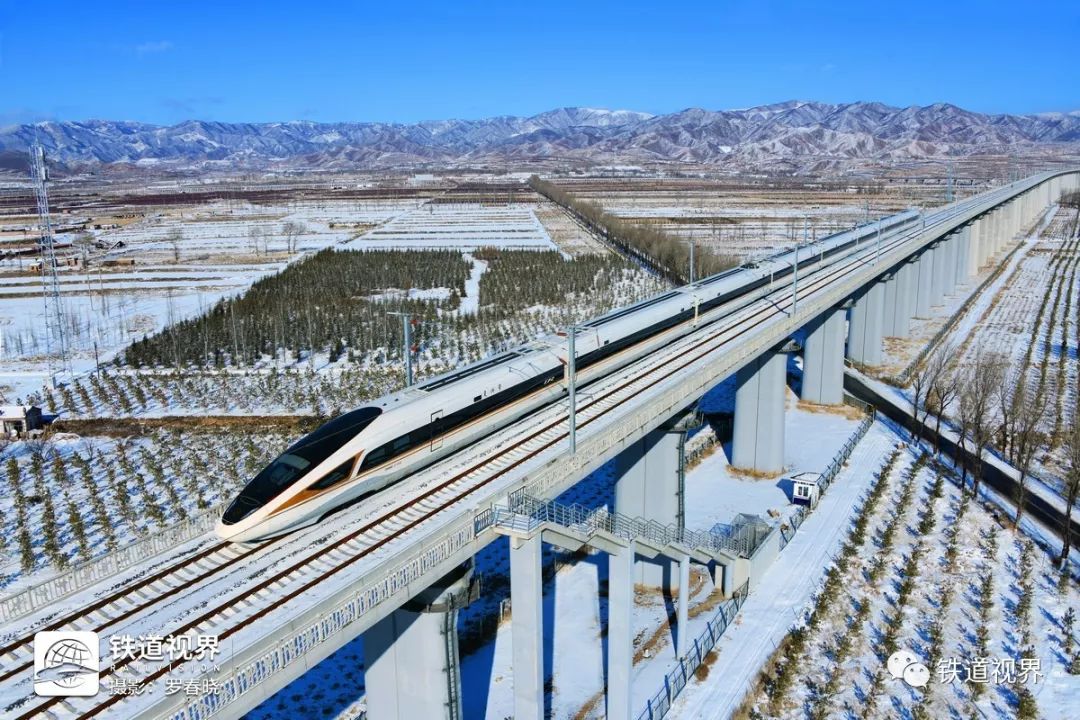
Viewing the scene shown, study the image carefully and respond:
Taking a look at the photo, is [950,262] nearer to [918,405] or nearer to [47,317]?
[918,405]

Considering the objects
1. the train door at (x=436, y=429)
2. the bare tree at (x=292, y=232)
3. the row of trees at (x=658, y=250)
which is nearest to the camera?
the train door at (x=436, y=429)

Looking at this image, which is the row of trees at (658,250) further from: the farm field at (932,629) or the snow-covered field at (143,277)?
the farm field at (932,629)

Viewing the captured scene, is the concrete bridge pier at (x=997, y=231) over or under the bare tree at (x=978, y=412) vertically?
over

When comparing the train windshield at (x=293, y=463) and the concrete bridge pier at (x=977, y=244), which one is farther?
the concrete bridge pier at (x=977, y=244)

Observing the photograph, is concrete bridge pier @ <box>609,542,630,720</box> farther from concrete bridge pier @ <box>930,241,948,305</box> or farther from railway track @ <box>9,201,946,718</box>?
concrete bridge pier @ <box>930,241,948,305</box>

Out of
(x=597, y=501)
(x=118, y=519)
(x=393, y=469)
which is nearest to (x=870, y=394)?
(x=597, y=501)

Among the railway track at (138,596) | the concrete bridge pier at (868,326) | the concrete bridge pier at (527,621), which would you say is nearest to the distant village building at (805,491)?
the concrete bridge pier at (527,621)
